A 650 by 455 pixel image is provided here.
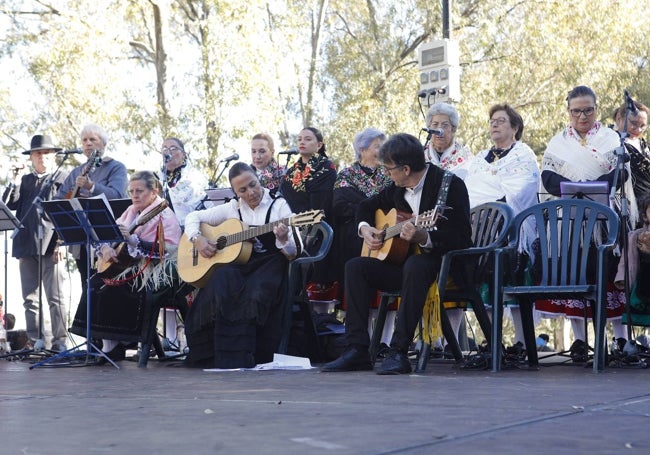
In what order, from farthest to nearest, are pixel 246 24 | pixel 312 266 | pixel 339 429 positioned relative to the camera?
pixel 246 24, pixel 312 266, pixel 339 429

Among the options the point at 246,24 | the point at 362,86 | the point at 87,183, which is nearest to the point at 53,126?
the point at 246,24

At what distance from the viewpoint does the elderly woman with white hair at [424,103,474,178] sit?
8258mm

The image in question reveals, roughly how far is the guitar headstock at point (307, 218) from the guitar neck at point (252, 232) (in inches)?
1.5

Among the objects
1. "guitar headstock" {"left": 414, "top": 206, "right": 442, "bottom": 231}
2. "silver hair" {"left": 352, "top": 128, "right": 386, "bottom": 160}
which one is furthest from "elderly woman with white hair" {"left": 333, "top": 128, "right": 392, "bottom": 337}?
"guitar headstock" {"left": 414, "top": 206, "right": 442, "bottom": 231}

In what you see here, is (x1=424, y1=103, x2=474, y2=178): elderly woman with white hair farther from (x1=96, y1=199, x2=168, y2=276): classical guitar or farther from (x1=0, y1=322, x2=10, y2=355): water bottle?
(x1=0, y1=322, x2=10, y2=355): water bottle

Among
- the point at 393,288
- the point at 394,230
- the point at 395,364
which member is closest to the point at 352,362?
the point at 395,364

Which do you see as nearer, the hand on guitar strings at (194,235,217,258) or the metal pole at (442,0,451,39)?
the hand on guitar strings at (194,235,217,258)

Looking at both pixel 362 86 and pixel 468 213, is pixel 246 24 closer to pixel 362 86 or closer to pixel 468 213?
pixel 362 86

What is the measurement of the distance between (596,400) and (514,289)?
2.09 m

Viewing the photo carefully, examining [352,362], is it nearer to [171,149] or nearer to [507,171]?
[507,171]

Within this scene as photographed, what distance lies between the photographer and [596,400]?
179 inches

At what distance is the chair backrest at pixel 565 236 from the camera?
21.9 ft

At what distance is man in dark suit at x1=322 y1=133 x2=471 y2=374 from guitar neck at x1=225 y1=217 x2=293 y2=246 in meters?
0.68

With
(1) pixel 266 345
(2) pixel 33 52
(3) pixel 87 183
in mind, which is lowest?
(1) pixel 266 345
